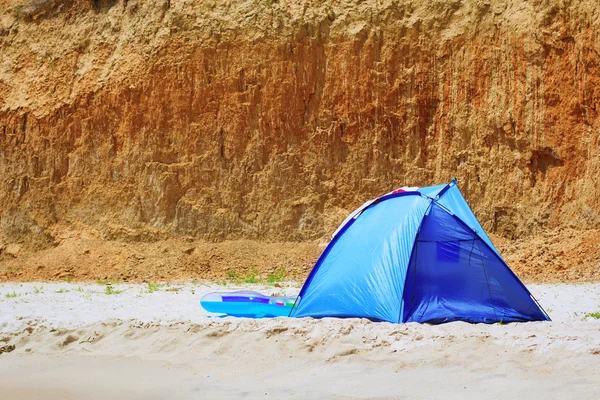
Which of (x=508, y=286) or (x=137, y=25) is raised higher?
(x=137, y=25)

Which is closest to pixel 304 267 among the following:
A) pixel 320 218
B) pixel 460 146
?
pixel 320 218

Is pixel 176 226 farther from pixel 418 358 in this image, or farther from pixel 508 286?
pixel 418 358

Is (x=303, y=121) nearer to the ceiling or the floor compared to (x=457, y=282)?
nearer to the ceiling

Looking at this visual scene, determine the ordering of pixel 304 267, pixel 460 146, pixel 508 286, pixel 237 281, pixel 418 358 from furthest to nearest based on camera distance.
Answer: pixel 460 146, pixel 304 267, pixel 237 281, pixel 508 286, pixel 418 358

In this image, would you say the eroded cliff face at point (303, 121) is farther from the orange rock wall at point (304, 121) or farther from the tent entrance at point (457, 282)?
the tent entrance at point (457, 282)

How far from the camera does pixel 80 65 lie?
18.3 metres

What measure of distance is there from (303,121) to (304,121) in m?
0.02

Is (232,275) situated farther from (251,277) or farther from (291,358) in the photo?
(291,358)

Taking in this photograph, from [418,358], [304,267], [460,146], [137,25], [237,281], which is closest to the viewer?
[418,358]

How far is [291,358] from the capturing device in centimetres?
599

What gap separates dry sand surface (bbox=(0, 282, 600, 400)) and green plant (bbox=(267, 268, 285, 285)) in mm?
5489

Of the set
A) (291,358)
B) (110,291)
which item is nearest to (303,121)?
(110,291)

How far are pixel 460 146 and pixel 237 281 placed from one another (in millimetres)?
6078

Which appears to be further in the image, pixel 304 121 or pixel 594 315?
pixel 304 121
